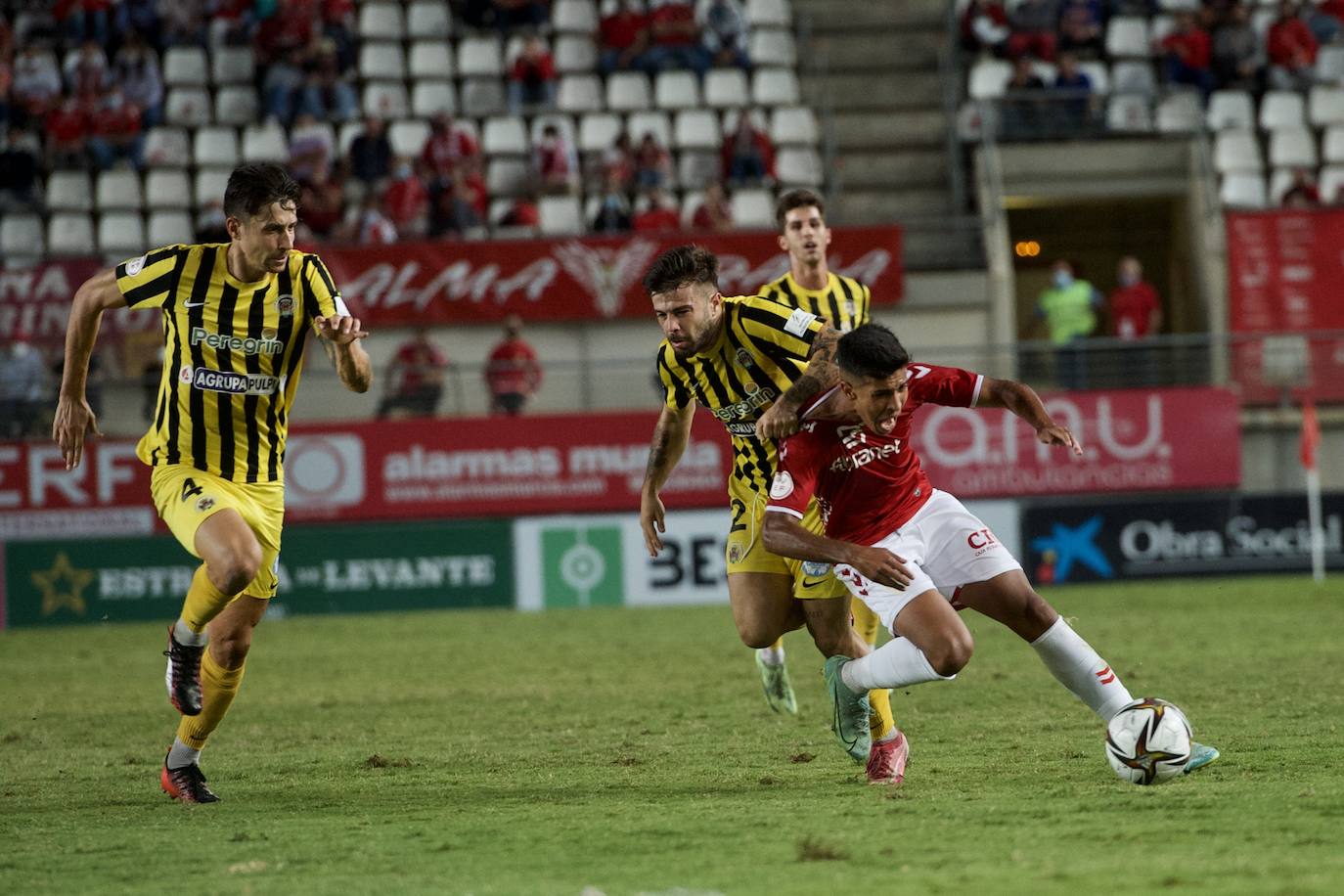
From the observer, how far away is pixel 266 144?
20.4 metres

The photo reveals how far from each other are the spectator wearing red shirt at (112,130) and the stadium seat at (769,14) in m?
7.78

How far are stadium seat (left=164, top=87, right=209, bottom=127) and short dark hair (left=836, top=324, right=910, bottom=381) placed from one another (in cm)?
1669

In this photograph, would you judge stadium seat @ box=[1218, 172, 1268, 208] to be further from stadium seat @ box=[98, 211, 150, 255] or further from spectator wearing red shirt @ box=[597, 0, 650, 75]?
stadium seat @ box=[98, 211, 150, 255]

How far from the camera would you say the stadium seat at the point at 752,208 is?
19661mm

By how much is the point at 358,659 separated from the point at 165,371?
6.32 metres

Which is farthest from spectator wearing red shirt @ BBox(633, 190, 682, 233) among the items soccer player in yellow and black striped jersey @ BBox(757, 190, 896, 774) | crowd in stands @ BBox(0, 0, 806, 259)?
soccer player in yellow and black striped jersey @ BBox(757, 190, 896, 774)

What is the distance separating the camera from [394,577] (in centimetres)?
1658

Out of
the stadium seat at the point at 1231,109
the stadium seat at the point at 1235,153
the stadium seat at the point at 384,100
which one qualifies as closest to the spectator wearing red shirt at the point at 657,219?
the stadium seat at the point at 384,100

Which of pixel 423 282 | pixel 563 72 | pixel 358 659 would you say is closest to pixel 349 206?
pixel 423 282

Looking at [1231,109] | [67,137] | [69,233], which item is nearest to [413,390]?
[69,233]

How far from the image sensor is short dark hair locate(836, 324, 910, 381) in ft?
19.1

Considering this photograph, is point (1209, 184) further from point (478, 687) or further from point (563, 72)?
point (478, 687)

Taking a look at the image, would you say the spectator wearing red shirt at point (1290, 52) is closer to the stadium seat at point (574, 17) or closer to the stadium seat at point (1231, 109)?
the stadium seat at point (1231, 109)

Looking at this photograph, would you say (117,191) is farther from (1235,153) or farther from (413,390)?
(1235,153)
